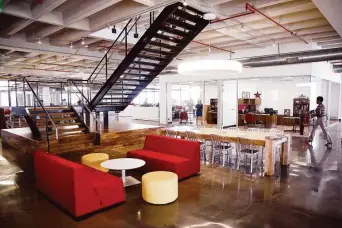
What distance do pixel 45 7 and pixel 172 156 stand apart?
4.03 m

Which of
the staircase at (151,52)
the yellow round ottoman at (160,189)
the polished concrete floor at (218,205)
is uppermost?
the staircase at (151,52)

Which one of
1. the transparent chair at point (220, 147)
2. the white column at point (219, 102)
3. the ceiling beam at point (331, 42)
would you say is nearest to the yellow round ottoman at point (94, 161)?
the transparent chair at point (220, 147)

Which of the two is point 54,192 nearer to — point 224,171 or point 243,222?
point 243,222

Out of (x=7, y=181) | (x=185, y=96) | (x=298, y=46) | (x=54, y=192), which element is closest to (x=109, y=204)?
(x=54, y=192)

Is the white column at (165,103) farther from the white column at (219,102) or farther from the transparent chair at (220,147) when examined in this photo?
the transparent chair at (220,147)

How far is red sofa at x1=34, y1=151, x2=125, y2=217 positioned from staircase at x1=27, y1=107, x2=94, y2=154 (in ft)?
9.46

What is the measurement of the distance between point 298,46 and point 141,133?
645 cm

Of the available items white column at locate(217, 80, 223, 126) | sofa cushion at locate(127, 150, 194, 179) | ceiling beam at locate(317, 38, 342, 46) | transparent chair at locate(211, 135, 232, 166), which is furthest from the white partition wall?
sofa cushion at locate(127, 150, 194, 179)

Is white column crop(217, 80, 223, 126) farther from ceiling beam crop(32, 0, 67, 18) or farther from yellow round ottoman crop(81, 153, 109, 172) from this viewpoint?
ceiling beam crop(32, 0, 67, 18)

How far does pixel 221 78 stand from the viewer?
11141 millimetres

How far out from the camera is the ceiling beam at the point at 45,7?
472 cm

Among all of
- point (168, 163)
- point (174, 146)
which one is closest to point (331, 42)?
point (174, 146)

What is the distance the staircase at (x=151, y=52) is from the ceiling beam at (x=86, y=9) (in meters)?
1.19

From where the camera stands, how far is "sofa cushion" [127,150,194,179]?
171 inches
